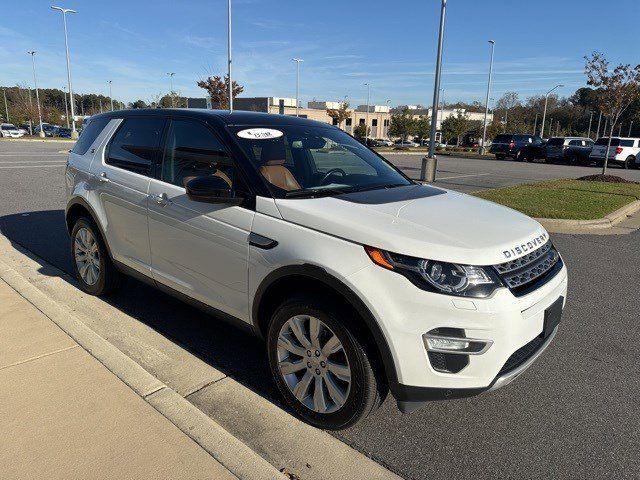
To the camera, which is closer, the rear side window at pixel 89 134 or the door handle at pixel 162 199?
the door handle at pixel 162 199

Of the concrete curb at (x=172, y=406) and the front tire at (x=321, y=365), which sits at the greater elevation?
the front tire at (x=321, y=365)

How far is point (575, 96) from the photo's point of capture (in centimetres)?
9725

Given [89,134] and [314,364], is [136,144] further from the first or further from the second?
[314,364]

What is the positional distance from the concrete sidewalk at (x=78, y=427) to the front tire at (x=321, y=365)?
0.63m

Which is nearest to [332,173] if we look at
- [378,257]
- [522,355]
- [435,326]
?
[378,257]

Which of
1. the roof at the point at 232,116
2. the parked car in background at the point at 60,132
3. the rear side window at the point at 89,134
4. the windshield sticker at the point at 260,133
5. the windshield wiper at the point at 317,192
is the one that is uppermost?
the roof at the point at 232,116

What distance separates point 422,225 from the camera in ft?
8.78

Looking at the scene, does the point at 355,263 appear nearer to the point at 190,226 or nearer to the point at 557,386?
the point at 190,226

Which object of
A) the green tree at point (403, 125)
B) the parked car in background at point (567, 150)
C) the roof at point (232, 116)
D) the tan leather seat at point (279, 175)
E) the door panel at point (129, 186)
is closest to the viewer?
the tan leather seat at point (279, 175)

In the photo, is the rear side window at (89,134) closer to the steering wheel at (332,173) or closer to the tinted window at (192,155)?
the tinted window at (192,155)

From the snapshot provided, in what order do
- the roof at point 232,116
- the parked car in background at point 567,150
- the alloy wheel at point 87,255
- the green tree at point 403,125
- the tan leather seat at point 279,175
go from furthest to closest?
the green tree at point 403,125 → the parked car in background at point 567,150 → the alloy wheel at point 87,255 → the roof at point 232,116 → the tan leather seat at point 279,175

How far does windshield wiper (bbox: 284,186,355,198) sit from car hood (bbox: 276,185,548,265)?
0.29 feet

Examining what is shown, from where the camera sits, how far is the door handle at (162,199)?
11.9 feet

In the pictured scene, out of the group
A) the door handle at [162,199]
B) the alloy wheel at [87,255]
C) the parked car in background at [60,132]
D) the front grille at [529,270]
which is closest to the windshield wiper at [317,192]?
the door handle at [162,199]
